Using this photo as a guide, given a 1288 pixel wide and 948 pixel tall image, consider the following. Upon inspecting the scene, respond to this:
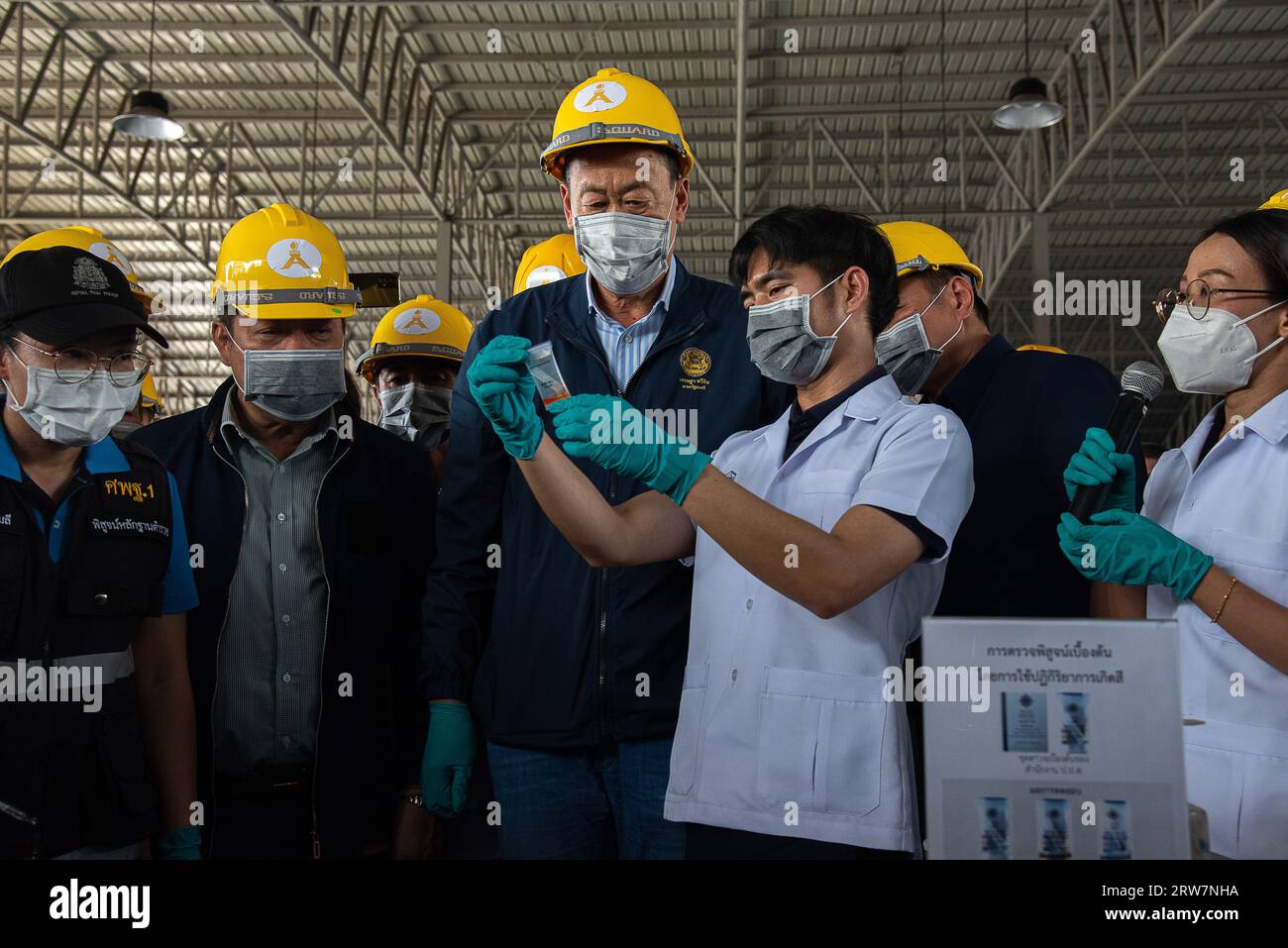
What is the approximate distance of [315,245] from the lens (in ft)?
9.37

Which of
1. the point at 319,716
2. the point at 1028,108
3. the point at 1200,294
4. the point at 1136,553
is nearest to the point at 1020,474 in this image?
the point at 1200,294

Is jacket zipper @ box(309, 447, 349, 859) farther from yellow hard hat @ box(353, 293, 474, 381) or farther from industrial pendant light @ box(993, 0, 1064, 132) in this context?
industrial pendant light @ box(993, 0, 1064, 132)

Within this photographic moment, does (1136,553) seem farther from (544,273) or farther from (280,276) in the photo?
(544,273)

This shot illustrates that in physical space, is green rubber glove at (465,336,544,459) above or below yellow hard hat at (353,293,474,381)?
below

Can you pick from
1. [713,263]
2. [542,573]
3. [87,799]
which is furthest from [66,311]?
[713,263]

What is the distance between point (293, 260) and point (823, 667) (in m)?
1.75

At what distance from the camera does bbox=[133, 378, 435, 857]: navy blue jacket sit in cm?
255

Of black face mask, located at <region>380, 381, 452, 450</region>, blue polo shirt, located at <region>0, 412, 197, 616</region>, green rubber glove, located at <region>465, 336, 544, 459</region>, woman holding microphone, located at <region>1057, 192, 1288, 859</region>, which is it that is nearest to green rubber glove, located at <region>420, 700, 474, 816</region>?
blue polo shirt, located at <region>0, 412, 197, 616</region>

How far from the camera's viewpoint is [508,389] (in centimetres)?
200

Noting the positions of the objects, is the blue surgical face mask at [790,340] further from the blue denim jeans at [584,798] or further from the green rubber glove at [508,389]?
the blue denim jeans at [584,798]

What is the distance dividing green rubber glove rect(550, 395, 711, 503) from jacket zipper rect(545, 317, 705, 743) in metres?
0.48

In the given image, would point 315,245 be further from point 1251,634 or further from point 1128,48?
point 1128,48

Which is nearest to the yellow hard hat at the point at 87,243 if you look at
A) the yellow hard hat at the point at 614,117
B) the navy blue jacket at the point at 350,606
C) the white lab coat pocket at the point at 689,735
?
the navy blue jacket at the point at 350,606
